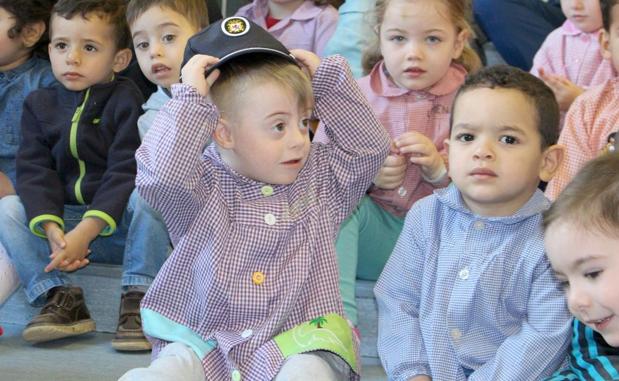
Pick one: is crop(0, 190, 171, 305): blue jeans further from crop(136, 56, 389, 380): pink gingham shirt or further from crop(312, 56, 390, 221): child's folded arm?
crop(312, 56, 390, 221): child's folded arm

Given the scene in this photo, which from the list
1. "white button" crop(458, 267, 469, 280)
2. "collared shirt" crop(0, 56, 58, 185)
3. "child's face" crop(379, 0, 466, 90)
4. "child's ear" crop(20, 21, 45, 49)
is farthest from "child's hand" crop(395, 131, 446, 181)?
"child's ear" crop(20, 21, 45, 49)

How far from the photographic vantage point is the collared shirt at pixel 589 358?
6.00 feet

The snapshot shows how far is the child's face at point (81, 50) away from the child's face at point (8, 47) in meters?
0.20

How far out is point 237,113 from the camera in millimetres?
2043

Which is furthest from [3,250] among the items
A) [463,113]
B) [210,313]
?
[463,113]

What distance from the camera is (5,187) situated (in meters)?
2.94

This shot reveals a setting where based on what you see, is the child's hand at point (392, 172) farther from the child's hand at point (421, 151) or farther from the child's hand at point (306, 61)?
the child's hand at point (306, 61)

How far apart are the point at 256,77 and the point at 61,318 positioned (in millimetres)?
961

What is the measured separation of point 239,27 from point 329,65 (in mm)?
201

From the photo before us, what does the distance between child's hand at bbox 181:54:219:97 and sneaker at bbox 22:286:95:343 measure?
90 cm

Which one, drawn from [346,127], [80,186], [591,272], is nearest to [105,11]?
[80,186]

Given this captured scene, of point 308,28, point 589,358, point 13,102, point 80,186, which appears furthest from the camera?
point 308,28

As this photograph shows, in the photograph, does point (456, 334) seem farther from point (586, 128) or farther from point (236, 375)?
point (586, 128)

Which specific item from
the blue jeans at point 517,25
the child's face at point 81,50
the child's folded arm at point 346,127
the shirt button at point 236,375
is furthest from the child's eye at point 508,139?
the child's face at point 81,50
